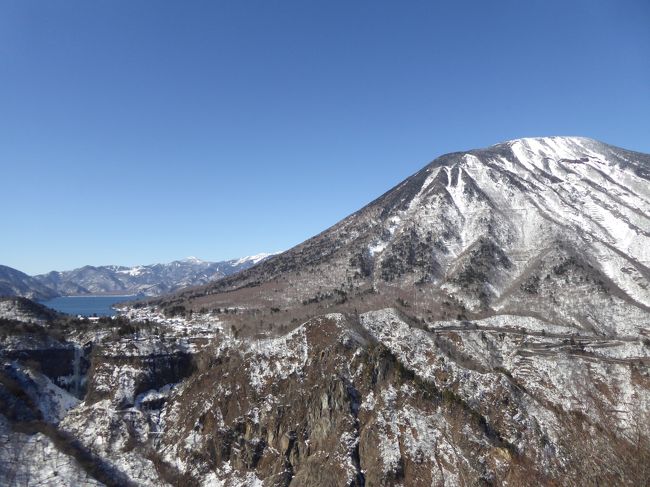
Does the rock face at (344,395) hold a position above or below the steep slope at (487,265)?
below

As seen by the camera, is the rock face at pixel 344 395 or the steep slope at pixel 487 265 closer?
the rock face at pixel 344 395

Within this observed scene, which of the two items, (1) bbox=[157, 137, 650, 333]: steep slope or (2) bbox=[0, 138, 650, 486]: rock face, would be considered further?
(1) bbox=[157, 137, 650, 333]: steep slope

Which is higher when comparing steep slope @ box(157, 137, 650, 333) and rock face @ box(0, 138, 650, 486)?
steep slope @ box(157, 137, 650, 333)

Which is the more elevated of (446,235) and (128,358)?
(446,235)

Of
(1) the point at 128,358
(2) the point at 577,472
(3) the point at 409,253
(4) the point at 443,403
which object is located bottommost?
(2) the point at 577,472

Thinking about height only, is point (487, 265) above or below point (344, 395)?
above

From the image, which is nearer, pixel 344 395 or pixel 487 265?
pixel 344 395

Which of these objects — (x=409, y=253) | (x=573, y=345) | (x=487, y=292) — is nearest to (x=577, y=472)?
(x=573, y=345)

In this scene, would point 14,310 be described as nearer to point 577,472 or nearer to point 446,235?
point 577,472
